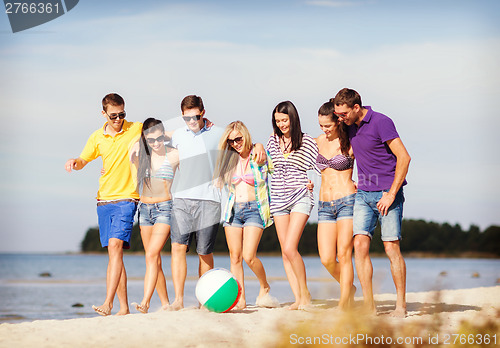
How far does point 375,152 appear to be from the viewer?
302 inches

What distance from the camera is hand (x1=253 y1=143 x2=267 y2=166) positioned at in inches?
328

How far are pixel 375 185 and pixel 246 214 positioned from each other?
170 cm

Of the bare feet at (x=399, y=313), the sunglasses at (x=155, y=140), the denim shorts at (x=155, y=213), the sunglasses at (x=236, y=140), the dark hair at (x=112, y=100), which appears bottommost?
the bare feet at (x=399, y=313)

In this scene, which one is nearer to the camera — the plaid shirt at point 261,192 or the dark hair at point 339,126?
the dark hair at point 339,126

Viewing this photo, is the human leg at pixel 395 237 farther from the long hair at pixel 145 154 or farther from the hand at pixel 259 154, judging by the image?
the long hair at pixel 145 154

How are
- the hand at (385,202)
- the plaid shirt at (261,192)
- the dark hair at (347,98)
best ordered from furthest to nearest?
1. the plaid shirt at (261,192)
2. the dark hair at (347,98)
3. the hand at (385,202)

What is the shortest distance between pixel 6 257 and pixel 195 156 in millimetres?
69168

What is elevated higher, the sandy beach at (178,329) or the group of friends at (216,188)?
the group of friends at (216,188)

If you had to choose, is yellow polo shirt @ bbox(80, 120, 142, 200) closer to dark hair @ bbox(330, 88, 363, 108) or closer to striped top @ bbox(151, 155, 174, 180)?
striped top @ bbox(151, 155, 174, 180)

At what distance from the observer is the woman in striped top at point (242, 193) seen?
330 inches

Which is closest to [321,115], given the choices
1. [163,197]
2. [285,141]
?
[285,141]

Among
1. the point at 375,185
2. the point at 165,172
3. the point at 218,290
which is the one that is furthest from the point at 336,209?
the point at 165,172

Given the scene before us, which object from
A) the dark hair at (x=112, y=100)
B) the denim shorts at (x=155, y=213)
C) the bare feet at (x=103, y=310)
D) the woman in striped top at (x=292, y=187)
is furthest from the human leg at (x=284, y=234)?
the dark hair at (x=112, y=100)

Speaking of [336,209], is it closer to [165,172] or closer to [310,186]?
[310,186]
